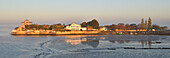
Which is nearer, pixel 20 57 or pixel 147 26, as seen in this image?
pixel 20 57

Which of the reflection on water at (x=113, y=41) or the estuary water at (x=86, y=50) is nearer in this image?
the estuary water at (x=86, y=50)

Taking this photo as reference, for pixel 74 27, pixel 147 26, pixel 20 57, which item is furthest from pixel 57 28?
pixel 20 57

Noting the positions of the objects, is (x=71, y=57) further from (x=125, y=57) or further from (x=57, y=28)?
(x=57, y=28)

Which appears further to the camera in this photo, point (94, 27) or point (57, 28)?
point (94, 27)

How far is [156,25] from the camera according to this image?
13275cm

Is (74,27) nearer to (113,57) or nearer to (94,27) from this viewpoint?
(94,27)

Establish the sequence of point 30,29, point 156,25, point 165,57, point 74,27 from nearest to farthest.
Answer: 1. point 165,57
2. point 30,29
3. point 74,27
4. point 156,25

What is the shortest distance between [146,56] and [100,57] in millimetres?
4613

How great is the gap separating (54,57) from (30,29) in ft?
323

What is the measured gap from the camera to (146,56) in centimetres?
1820

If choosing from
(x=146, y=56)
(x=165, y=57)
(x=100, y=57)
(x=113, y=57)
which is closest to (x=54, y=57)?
(x=100, y=57)

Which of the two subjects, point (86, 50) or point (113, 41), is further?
point (113, 41)

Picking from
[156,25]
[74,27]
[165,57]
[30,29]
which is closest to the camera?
[165,57]

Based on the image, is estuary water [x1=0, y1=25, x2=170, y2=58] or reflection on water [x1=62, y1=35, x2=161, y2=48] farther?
reflection on water [x1=62, y1=35, x2=161, y2=48]
